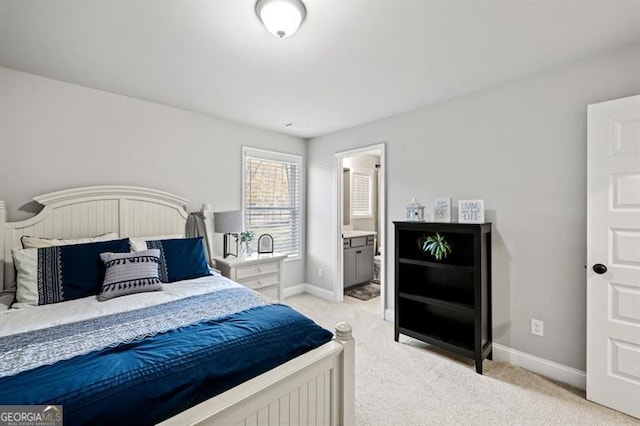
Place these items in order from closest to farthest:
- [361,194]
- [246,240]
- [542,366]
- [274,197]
→ [542,366], [246,240], [274,197], [361,194]

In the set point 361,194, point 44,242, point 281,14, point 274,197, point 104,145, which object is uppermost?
point 281,14

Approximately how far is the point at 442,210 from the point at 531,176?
794mm

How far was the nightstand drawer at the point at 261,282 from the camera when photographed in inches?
126

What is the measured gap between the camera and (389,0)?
61.2 inches

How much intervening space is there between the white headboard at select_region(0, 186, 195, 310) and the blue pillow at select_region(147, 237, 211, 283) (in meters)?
0.54

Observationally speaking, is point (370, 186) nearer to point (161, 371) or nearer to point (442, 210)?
point (442, 210)

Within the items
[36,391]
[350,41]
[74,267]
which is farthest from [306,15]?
[74,267]

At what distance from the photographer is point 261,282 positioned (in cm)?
333

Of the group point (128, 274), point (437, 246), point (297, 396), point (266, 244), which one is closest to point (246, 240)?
point (266, 244)

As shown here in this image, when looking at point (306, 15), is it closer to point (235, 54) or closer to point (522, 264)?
A: point (235, 54)

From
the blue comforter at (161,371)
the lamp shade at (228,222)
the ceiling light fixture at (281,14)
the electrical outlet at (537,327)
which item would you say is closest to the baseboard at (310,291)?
the lamp shade at (228,222)

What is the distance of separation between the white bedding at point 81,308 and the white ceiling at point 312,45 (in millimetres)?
1737

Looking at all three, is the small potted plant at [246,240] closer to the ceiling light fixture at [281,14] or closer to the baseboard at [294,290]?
the baseboard at [294,290]

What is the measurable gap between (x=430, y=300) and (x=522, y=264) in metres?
0.84
